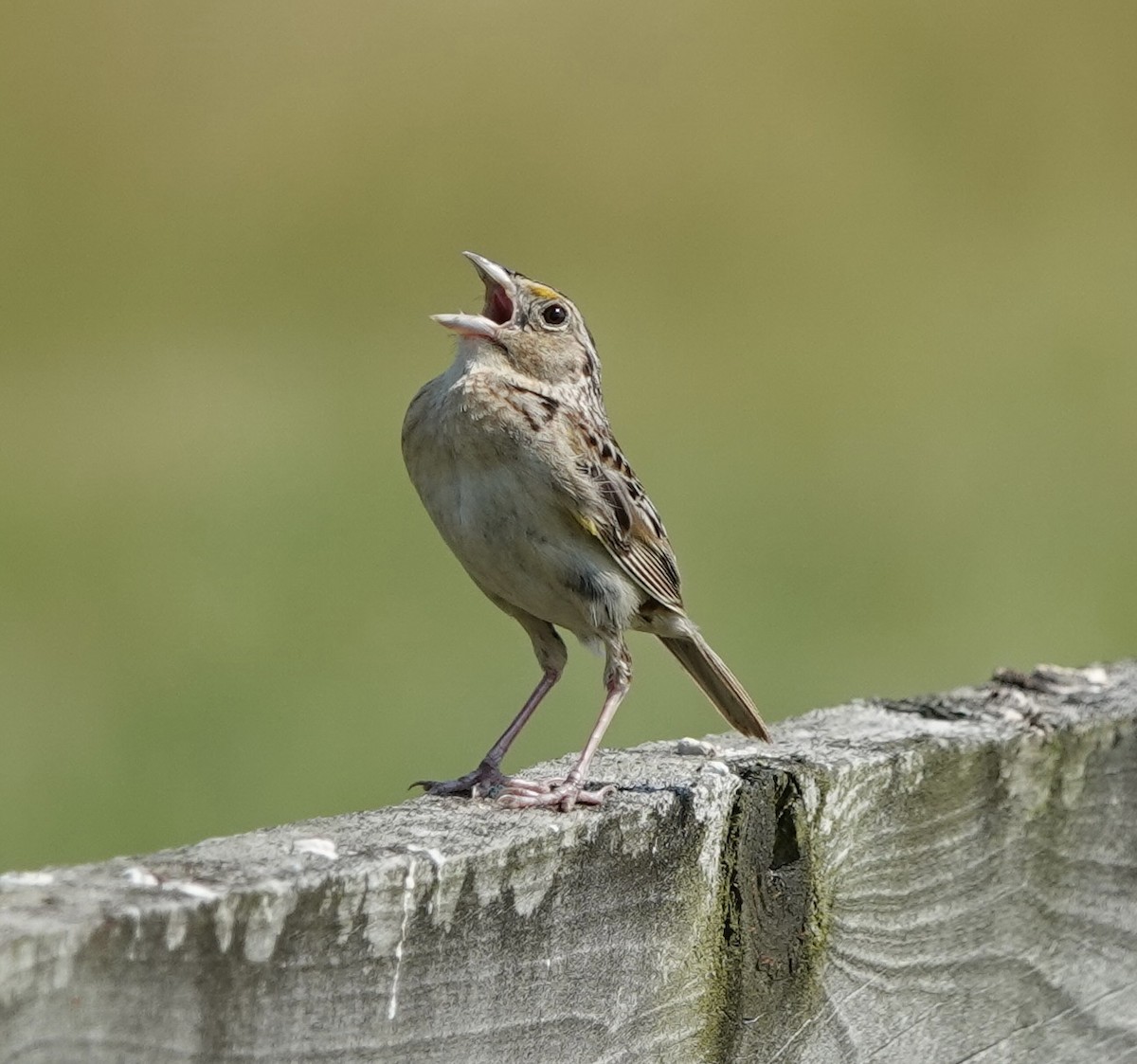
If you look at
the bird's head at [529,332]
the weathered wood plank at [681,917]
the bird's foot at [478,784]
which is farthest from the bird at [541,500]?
the weathered wood plank at [681,917]

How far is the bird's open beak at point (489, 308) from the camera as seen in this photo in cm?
380

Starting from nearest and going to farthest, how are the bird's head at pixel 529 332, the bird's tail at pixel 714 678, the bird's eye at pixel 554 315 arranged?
the bird's tail at pixel 714 678, the bird's head at pixel 529 332, the bird's eye at pixel 554 315

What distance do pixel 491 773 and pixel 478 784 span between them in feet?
0.51

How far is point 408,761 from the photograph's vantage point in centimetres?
641

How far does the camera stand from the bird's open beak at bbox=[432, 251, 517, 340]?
3801 millimetres

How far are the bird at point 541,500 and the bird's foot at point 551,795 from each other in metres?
0.85

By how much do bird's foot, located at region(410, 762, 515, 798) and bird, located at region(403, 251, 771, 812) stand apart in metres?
0.22

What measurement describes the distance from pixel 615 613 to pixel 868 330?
24.5 ft

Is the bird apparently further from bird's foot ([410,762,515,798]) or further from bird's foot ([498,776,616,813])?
bird's foot ([498,776,616,813])

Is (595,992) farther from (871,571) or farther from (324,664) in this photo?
(871,571)

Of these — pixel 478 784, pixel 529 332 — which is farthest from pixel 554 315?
pixel 478 784

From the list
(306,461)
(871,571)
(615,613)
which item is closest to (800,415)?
(871,571)

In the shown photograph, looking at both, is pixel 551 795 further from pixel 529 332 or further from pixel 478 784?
pixel 529 332

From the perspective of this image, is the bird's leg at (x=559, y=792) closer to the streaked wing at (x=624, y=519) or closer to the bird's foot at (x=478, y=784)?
the bird's foot at (x=478, y=784)
